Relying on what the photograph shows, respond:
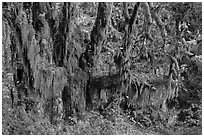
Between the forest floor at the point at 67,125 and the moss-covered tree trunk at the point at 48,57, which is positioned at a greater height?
the moss-covered tree trunk at the point at 48,57

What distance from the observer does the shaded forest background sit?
15.5 ft

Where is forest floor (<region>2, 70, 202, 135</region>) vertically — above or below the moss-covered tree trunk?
below

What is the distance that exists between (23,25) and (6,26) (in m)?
0.26

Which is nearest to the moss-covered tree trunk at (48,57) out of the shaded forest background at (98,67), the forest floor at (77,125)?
the shaded forest background at (98,67)

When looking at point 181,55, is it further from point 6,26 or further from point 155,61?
point 6,26

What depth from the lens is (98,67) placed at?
5.09 meters

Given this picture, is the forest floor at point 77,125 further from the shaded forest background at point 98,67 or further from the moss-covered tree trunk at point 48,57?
the moss-covered tree trunk at point 48,57

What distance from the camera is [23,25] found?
4.58 metres

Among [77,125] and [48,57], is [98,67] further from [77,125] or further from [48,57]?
[77,125]

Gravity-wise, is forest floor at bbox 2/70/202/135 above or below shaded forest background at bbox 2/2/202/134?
below

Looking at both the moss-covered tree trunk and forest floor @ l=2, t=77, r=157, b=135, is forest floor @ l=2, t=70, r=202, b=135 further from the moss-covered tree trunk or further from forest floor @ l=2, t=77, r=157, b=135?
the moss-covered tree trunk

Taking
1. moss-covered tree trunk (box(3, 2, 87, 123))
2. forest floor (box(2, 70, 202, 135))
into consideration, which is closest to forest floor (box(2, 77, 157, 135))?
forest floor (box(2, 70, 202, 135))

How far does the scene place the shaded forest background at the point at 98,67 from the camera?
4715 mm

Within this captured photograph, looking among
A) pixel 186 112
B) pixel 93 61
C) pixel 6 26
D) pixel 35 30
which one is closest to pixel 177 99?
pixel 186 112
